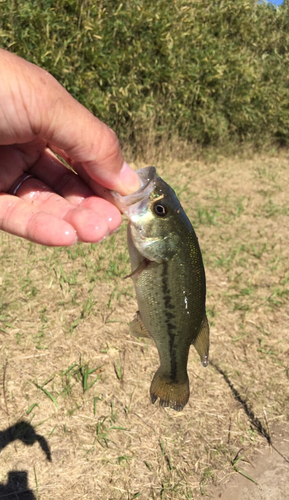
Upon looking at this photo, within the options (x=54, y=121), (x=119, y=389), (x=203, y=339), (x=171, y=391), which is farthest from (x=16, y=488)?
(x=54, y=121)

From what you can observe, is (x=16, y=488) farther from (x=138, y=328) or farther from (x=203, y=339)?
(x=203, y=339)

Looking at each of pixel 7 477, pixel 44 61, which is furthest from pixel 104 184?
pixel 44 61

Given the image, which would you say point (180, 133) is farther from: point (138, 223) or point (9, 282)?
point (138, 223)

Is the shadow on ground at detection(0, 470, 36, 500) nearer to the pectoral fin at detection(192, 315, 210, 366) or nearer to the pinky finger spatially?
the pectoral fin at detection(192, 315, 210, 366)

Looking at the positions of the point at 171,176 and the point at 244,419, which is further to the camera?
the point at 171,176

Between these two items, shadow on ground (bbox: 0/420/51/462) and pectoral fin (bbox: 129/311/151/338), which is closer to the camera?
pectoral fin (bbox: 129/311/151/338)

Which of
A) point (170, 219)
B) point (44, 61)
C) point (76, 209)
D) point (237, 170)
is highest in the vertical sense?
point (170, 219)

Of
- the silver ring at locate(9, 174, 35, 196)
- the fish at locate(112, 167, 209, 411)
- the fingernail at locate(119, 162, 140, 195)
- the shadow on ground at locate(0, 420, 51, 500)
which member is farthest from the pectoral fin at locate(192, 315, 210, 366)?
the shadow on ground at locate(0, 420, 51, 500)

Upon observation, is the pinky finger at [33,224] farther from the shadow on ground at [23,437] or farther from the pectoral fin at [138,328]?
the shadow on ground at [23,437]
